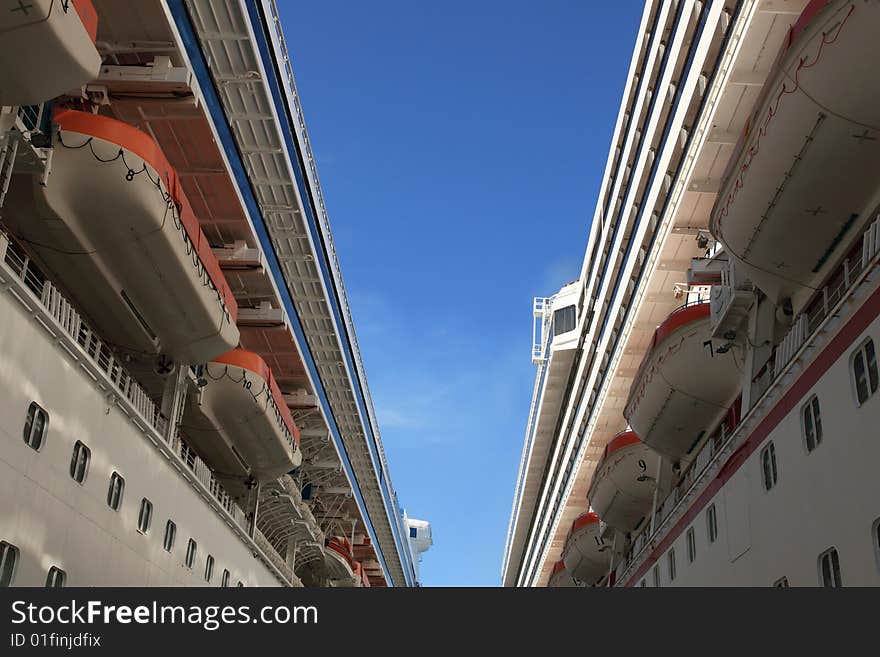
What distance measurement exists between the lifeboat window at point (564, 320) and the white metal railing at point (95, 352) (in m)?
18.5

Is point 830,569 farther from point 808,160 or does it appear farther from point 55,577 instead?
point 55,577

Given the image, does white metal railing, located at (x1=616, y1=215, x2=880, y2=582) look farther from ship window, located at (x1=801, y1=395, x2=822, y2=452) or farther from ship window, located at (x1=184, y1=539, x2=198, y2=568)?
ship window, located at (x1=184, y1=539, x2=198, y2=568)

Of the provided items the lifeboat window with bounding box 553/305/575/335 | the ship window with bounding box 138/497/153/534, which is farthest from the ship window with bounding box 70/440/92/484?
the lifeboat window with bounding box 553/305/575/335

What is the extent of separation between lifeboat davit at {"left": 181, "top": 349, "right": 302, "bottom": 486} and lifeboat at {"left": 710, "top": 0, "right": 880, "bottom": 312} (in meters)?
10.9

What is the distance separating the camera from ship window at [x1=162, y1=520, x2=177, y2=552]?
17453 millimetres

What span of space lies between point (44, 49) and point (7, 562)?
6.15 m

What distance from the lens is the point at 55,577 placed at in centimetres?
1277

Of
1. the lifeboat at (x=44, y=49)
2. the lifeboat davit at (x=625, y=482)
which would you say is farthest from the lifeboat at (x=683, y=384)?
the lifeboat at (x=44, y=49)

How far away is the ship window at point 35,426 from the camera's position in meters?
12.1

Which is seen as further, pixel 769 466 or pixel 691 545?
pixel 691 545

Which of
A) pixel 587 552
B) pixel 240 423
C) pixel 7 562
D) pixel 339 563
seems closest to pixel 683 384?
pixel 240 423

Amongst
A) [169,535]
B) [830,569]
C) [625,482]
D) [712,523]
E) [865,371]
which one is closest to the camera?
[865,371]

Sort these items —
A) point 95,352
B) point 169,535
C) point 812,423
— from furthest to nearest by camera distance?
1. point 169,535
2. point 95,352
3. point 812,423
